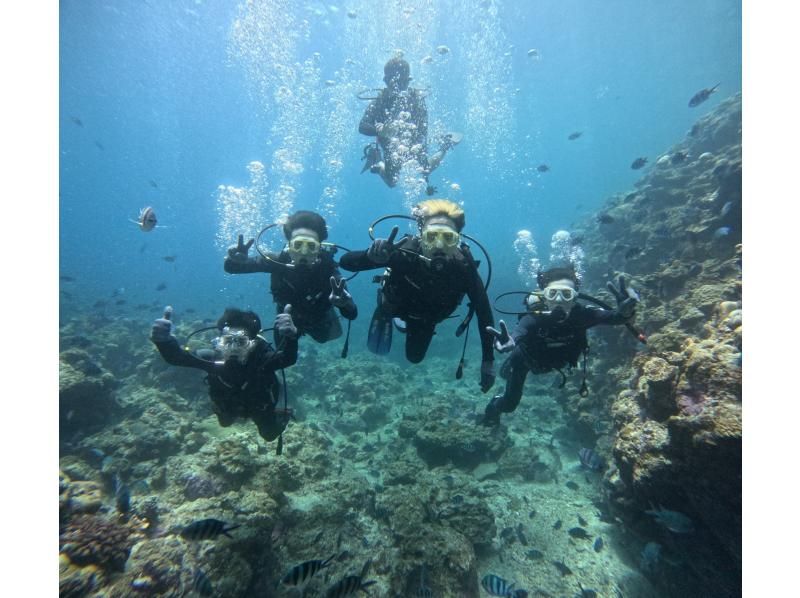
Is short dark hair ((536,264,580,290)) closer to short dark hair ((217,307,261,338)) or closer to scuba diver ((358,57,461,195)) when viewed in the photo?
short dark hair ((217,307,261,338))

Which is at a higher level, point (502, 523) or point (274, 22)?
point (274, 22)

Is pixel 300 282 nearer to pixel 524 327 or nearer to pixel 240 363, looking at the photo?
pixel 240 363

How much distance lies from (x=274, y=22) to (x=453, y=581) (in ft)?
126

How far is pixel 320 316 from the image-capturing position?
652 centimetres

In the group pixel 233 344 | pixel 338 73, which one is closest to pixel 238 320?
pixel 233 344

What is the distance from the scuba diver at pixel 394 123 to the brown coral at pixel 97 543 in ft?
42.3

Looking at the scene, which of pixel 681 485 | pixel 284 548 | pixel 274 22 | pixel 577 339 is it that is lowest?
pixel 284 548

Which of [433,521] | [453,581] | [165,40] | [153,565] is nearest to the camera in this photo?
[153,565]

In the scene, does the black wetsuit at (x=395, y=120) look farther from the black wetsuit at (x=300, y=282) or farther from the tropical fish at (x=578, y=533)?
the tropical fish at (x=578, y=533)

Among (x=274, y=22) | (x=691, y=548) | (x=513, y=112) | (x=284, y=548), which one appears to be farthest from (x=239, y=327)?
(x=513, y=112)

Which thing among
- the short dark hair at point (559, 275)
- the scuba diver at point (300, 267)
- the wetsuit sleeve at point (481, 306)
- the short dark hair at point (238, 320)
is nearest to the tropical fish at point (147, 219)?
the scuba diver at point (300, 267)

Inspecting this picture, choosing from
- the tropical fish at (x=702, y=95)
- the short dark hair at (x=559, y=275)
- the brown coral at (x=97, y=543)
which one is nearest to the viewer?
the brown coral at (x=97, y=543)

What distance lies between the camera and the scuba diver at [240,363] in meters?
5.11
